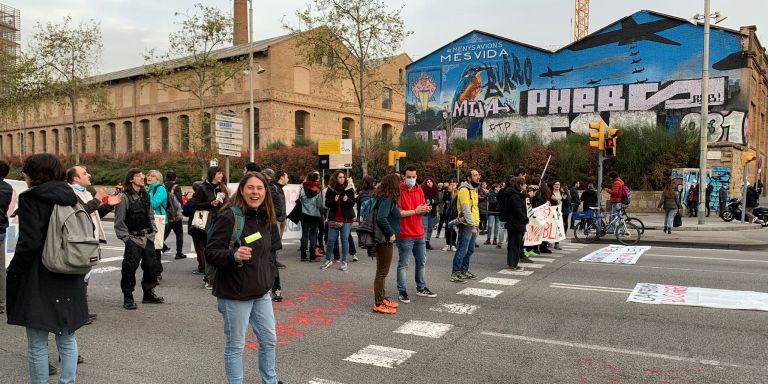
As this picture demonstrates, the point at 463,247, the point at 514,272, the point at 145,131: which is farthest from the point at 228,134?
the point at 145,131

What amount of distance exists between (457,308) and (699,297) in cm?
344

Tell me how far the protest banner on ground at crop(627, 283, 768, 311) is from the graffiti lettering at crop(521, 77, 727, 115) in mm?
29178

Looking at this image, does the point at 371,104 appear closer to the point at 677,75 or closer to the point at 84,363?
the point at 677,75

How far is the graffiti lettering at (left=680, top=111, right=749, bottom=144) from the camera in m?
31.8

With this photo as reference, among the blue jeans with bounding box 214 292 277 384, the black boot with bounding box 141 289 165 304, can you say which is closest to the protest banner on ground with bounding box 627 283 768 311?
the blue jeans with bounding box 214 292 277 384

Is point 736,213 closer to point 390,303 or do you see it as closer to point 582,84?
point 582,84

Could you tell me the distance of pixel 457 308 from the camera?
7.05 m

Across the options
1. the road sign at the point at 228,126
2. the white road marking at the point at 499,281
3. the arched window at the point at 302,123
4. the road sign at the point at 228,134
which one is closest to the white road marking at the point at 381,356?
the white road marking at the point at 499,281

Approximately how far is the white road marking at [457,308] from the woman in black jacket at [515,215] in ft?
9.58

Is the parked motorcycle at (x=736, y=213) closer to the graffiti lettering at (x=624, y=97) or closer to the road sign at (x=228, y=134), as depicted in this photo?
the graffiti lettering at (x=624, y=97)

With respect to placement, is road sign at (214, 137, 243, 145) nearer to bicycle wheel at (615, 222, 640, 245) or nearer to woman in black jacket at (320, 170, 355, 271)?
woman in black jacket at (320, 170, 355, 271)

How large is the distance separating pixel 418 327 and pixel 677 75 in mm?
33892

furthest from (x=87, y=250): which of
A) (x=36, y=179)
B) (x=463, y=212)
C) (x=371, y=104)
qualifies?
(x=371, y=104)

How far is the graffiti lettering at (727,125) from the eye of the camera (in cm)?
3177
